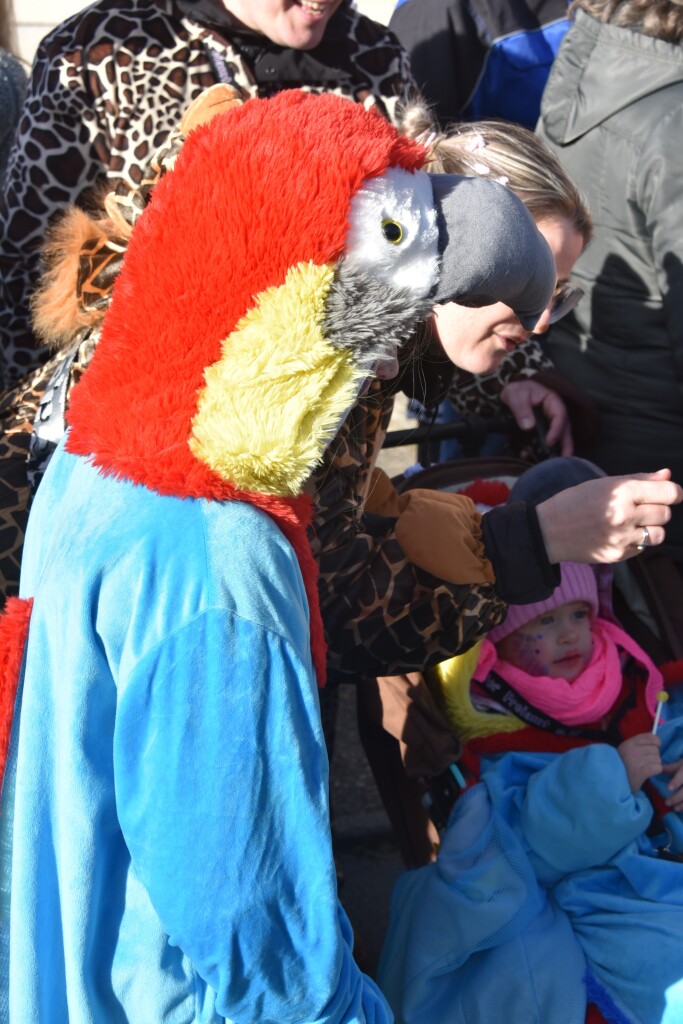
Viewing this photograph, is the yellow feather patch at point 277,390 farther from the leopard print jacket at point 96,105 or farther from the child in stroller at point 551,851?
the leopard print jacket at point 96,105

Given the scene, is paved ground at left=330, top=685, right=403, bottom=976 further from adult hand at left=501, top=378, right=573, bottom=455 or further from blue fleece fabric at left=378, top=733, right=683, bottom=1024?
adult hand at left=501, top=378, right=573, bottom=455

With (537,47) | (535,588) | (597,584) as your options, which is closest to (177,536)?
(535,588)

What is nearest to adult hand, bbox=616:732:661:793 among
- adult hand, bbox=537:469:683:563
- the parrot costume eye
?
adult hand, bbox=537:469:683:563

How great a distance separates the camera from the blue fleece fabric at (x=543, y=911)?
1.67 metres

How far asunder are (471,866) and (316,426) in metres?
1.11

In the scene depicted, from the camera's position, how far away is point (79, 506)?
101 cm

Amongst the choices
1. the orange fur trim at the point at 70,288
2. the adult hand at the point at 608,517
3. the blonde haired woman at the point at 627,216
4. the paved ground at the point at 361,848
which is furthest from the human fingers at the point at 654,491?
the paved ground at the point at 361,848

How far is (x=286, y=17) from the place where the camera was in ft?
7.01

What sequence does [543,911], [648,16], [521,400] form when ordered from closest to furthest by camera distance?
[543,911], [648,16], [521,400]

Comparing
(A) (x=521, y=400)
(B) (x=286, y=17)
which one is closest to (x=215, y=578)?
(A) (x=521, y=400)

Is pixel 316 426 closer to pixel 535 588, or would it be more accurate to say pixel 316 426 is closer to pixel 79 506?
pixel 79 506

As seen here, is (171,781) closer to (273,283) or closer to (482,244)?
(273,283)

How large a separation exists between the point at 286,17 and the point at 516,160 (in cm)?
62

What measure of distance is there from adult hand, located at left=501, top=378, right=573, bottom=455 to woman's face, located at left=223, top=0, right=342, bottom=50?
87 centimetres
